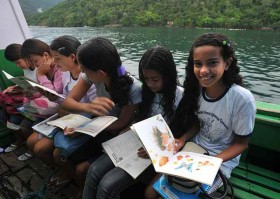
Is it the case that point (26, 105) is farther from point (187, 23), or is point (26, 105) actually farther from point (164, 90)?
point (187, 23)

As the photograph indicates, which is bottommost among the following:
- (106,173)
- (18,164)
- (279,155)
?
(18,164)

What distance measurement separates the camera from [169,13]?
45.8 meters

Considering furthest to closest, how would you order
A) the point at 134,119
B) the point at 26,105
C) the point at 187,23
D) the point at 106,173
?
the point at 187,23, the point at 26,105, the point at 134,119, the point at 106,173

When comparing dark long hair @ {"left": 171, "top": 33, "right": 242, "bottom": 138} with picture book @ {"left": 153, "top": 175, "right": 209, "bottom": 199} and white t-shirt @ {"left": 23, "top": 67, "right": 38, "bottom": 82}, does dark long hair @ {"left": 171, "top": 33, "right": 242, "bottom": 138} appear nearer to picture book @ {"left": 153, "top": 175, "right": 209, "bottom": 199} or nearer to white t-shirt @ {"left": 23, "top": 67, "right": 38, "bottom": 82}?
picture book @ {"left": 153, "top": 175, "right": 209, "bottom": 199}

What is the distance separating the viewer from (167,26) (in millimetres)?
43875

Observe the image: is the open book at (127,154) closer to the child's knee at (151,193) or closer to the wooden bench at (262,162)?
the child's knee at (151,193)

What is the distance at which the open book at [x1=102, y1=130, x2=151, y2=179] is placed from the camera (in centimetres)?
146

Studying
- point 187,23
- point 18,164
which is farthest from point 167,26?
point 18,164

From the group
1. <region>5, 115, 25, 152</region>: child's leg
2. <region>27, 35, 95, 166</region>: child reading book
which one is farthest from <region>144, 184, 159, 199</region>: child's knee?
<region>5, 115, 25, 152</region>: child's leg

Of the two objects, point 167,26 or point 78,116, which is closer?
point 78,116

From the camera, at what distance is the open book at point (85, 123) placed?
148 centimetres

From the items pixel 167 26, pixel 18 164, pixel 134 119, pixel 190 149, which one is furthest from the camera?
pixel 167 26

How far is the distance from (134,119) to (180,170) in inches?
31.8

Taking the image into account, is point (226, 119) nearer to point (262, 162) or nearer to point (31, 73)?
point (262, 162)
